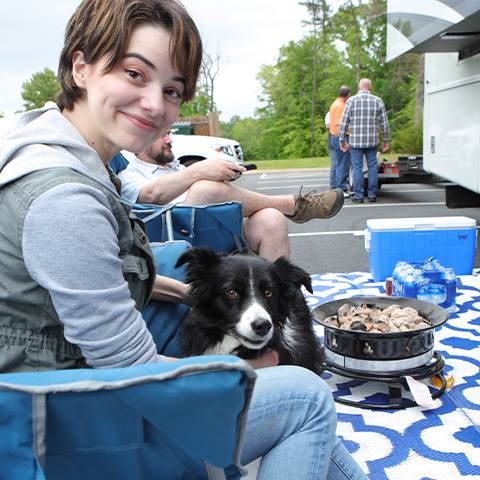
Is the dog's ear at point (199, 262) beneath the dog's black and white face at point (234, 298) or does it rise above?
above

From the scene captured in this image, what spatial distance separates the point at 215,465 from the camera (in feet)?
2.40

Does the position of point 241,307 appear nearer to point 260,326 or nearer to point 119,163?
point 260,326

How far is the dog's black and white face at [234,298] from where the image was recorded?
2.08 metres

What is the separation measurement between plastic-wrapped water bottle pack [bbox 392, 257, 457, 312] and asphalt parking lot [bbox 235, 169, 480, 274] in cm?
115

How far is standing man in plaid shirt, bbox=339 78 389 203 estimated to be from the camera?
25.9 feet

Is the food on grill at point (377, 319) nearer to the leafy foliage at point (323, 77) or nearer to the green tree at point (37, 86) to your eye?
the leafy foliage at point (323, 77)

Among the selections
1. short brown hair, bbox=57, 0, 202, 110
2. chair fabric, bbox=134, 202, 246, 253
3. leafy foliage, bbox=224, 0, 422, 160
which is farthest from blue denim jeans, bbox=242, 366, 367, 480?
leafy foliage, bbox=224, 0, 422, 160

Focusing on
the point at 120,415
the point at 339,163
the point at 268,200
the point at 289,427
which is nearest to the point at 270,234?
the point at 268,200

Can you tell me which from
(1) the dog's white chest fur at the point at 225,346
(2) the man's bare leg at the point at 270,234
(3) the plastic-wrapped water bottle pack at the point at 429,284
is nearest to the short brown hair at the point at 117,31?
(1) the dog's white chest fur at the point at 225,346

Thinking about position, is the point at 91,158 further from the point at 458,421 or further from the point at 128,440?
the point at 458,421

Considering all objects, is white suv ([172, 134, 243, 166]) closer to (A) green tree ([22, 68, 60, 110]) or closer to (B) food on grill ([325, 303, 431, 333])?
(B) food on grill ([325, 303, 431, 333])

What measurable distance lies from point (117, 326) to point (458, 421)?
1.66 m

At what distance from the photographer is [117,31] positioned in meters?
1.09

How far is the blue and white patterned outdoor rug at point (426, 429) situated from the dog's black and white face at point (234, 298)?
49 centimetres
